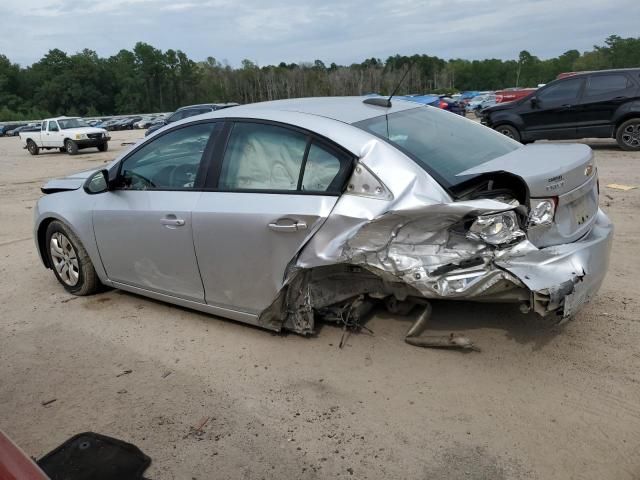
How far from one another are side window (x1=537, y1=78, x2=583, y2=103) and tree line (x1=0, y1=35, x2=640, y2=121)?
69945 mm

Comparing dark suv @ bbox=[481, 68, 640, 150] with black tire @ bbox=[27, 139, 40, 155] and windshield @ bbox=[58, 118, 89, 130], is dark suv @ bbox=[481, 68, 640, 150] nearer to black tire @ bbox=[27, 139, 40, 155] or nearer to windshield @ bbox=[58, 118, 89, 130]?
windshield @ bbox=[58, 118, 89, 130]

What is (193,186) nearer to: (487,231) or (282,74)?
(487,231)

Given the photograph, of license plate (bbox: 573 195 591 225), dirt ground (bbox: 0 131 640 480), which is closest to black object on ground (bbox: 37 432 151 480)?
dirt ground (bbox: 0 131 640 480)

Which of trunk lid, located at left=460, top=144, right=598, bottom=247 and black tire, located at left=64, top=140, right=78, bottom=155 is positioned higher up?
trunk lid, located at left=460, top=144, right=598, bottom=247

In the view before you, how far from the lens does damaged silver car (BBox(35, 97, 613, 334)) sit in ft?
9.62

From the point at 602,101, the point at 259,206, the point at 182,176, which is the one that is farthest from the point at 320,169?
the point at 602,101

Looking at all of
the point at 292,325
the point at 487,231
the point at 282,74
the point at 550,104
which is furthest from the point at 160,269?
the point at 282,74

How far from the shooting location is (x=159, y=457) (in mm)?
2674

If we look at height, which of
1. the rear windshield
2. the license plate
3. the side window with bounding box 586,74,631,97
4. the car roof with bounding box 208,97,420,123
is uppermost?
the car roof with bounding box 208,97,420,123

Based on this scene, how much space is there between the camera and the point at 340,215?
312 centimetres

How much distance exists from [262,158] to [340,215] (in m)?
0.79

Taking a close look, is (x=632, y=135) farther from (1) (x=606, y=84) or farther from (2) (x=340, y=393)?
(2) (x=340, y=393)

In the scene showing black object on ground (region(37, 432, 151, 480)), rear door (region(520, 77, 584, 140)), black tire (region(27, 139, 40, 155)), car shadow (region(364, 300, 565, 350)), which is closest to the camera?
black object on ground (region(37, 432, 151, 480))

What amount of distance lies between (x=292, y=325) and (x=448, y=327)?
1.08m
